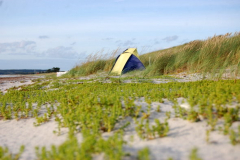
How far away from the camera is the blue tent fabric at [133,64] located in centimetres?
1592

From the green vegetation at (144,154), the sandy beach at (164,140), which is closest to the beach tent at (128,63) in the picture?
the sandy beach at (164,140)

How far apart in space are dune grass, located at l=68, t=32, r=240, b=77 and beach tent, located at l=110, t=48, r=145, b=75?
3.40 ft

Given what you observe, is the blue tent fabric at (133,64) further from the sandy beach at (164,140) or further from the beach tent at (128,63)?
the sandy beach at (164,140)

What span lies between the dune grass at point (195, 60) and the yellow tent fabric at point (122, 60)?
3.94ft

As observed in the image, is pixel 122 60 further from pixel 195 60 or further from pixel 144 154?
pixel 144 154

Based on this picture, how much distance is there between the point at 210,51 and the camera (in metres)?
12.3

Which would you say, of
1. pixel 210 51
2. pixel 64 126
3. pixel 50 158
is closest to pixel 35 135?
pixel 64 126

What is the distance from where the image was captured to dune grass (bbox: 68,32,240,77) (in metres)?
10.7

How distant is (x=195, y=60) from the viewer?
43.2ft

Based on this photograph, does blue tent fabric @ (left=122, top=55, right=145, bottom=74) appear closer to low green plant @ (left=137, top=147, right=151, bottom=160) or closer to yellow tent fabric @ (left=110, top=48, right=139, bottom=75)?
yellow tent fabric @ (left=110, top=48, right=139, bottom=75)

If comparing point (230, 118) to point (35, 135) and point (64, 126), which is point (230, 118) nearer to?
point (64, 126)

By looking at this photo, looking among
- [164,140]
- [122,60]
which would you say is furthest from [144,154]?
[122,60]

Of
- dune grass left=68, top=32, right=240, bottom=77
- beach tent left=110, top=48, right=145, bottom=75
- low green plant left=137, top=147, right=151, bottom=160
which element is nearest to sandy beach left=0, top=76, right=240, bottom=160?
low green plant left=137, top=147, right=151, bottom=160

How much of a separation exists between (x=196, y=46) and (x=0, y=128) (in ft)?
39.6
